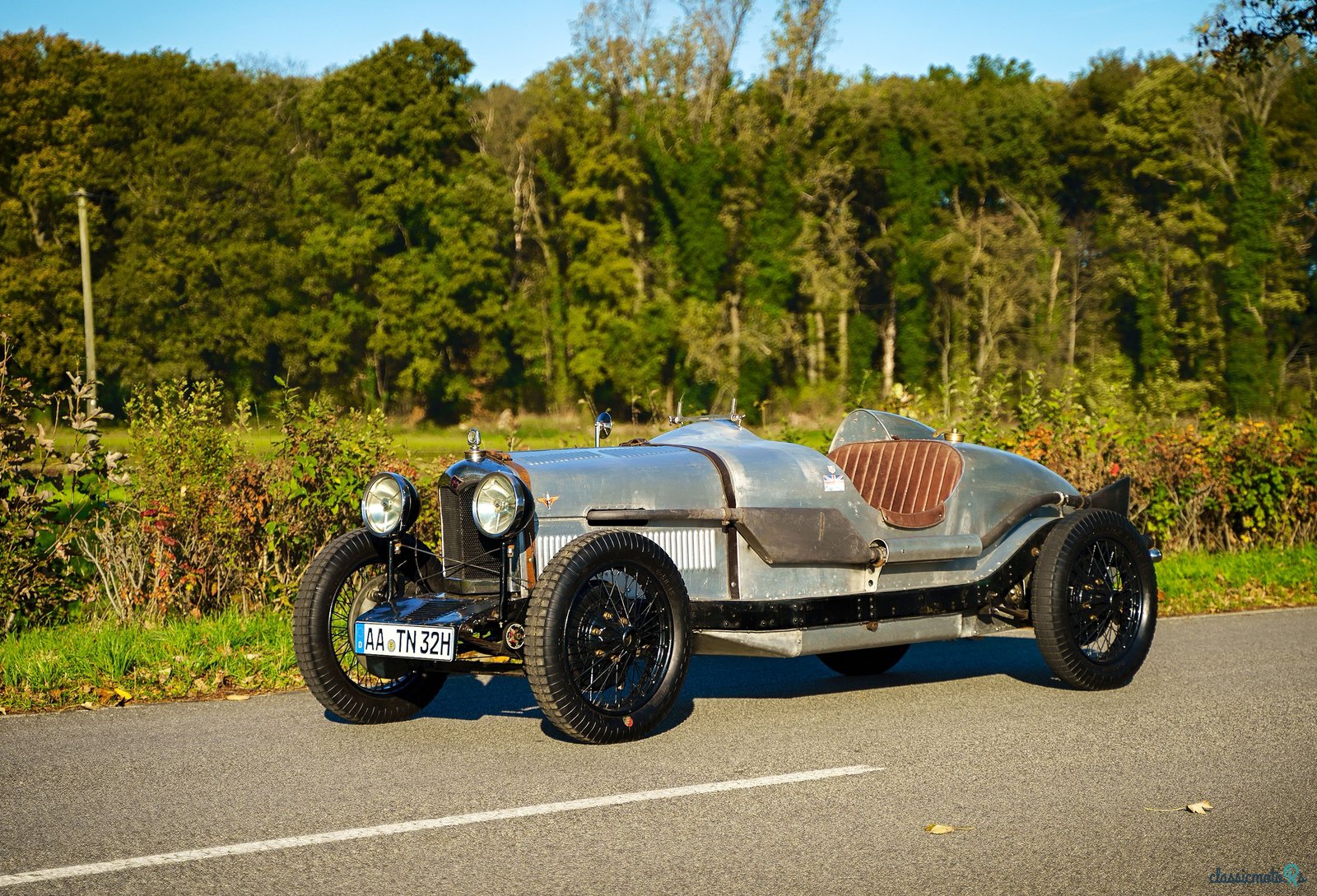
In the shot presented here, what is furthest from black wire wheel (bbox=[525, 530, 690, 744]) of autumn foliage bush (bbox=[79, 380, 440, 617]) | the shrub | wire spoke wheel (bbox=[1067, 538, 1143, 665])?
the shrub

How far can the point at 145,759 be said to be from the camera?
233 inches

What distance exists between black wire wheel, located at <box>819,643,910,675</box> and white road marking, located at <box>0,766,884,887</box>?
2559 millimetres

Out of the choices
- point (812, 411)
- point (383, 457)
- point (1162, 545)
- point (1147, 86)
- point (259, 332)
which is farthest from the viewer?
point (1147, 86)

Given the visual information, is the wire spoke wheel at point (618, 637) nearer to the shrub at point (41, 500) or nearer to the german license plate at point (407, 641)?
the german license plate at point (407, 641)

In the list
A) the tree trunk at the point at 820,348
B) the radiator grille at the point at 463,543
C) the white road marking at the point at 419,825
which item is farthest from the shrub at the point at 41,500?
the tree trunk at the point at 820,348

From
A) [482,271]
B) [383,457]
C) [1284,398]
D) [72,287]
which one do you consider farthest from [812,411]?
[383,457]

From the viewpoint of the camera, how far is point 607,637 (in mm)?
6176

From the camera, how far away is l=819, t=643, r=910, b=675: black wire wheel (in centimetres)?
831

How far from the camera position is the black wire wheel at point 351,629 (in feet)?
21.1

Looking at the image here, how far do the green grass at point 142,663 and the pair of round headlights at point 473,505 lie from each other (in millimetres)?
1595

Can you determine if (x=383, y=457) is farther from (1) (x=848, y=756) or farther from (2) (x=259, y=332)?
(2) (x=259, y=332)

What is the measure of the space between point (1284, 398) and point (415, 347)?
3539 cm
